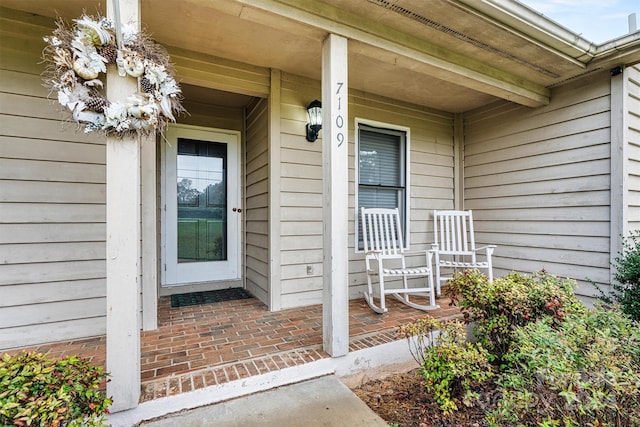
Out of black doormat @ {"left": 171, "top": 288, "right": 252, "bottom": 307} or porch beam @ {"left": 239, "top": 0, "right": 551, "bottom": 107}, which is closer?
porch beam @ {"left": 239, "top": 0, "right": 551, "bottom": 107}

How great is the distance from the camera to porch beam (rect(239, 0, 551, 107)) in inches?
73.6

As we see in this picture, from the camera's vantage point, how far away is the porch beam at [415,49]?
1.87 meters

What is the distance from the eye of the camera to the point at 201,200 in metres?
3.62

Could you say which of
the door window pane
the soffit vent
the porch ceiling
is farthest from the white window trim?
the door window pane

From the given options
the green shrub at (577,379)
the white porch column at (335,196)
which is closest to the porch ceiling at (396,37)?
the white porch column at (335,196)

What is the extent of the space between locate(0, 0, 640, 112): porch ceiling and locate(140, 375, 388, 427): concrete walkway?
2.31 metres

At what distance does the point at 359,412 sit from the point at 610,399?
109cm

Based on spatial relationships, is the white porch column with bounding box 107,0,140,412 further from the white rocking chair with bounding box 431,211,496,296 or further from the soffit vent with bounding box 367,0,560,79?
the white rocking chair with bounding box 431,211,496,296

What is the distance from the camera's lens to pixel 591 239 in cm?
288

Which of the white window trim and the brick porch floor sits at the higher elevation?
the white window trim

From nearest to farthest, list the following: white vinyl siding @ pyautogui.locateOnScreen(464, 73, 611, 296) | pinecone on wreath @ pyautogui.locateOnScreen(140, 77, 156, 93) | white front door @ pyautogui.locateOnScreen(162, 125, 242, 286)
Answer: pinecone on wreath @ pyautogui.locateOnScreen(140, 77, 156, 93) < white vinyl siding @ pyautogui.locateOnScreen(464, 73, 611, 296) < white front door @ pyautogui.locateOnScreen(162, 125, 242, 286)

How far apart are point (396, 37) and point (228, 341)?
8.53ft

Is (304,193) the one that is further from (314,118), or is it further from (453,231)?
(453,231)

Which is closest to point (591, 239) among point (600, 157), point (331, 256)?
point (600, 157)
